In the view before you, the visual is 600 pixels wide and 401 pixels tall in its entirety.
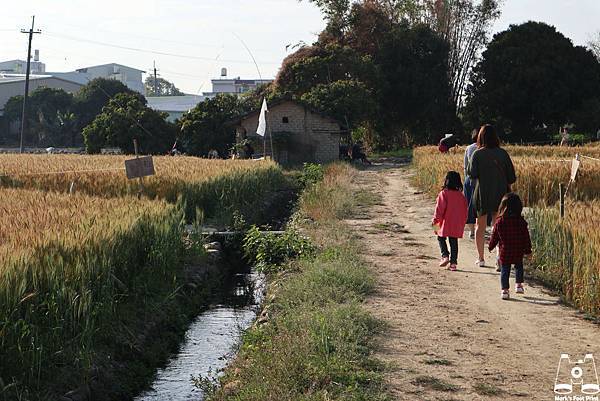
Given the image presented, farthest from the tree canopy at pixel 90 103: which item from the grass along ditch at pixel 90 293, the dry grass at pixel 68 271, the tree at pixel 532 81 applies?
the dry grass at pixel 68 271

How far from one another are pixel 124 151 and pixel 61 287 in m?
47.2

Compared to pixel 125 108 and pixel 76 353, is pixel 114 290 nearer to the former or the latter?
pixel 76 353

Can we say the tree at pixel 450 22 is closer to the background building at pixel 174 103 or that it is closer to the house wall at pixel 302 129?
the house wall at pixel 302 129

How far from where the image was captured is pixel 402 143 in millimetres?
68438

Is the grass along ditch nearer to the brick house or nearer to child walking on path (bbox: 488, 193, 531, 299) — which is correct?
child walking on path (bbox: 488, 193, 531, 299)

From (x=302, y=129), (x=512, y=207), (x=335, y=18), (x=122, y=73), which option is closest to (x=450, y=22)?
(x=335, y=18)

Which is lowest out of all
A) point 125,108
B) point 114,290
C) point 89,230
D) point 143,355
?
point 143,355

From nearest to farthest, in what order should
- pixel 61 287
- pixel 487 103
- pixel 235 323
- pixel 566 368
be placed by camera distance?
pixel 566 368, pixel 61 287, pixel 235 323, pixel 487 103

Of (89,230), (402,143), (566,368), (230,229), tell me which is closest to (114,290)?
(89,230)

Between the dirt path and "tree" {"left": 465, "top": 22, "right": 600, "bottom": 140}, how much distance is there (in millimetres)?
45629

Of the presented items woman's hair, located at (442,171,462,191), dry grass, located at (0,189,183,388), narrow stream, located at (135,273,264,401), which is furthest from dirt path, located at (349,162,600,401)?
dry grass, located at (0,189,183,388)

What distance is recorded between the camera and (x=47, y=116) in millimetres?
78812

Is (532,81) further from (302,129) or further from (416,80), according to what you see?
(302,129)

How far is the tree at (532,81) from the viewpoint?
56469 mm
